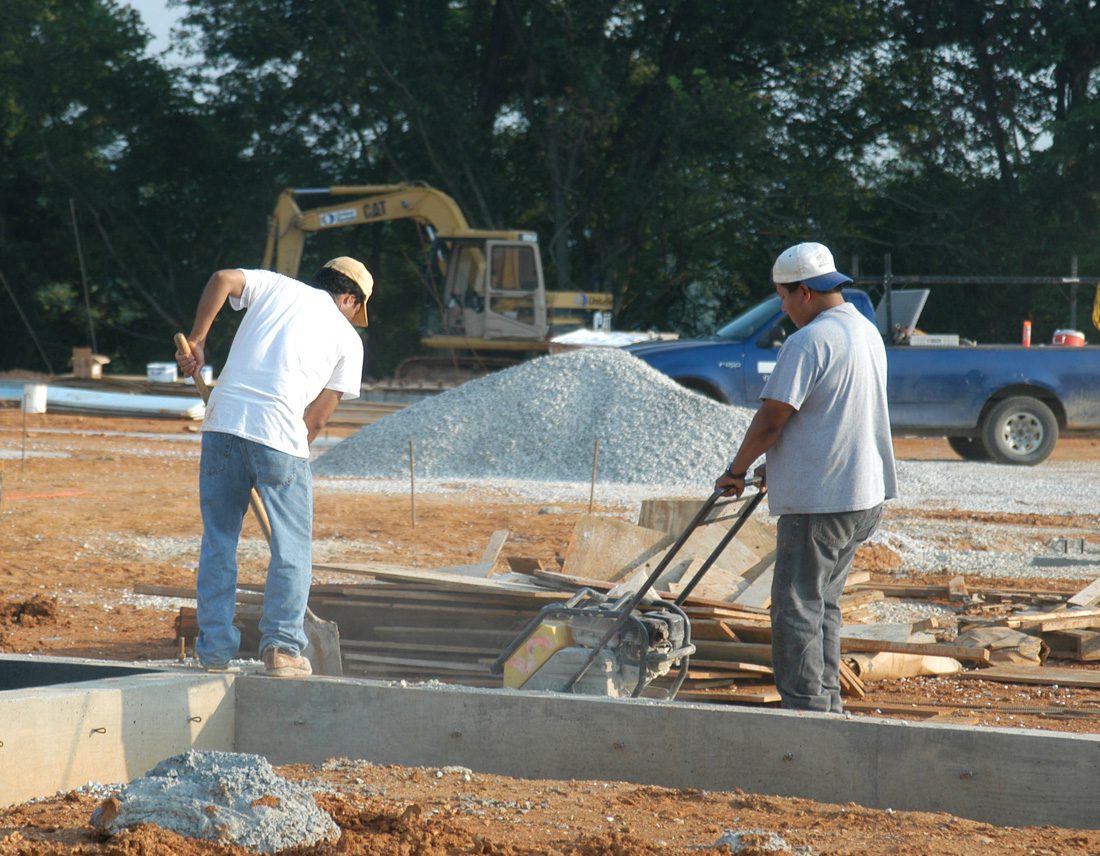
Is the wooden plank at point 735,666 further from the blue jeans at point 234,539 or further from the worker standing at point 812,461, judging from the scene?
the blue jeans at point 234,539

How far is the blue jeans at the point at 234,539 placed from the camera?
5148 millimetres

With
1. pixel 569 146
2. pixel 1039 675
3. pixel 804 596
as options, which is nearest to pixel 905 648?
pixel 1039 675

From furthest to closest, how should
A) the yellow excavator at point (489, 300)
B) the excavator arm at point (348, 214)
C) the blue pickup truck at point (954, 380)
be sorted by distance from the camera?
the excavator arm at point (348, 214) → the yellow excavator at point (489, 300) → the blue pickup truck at point (954, 380)

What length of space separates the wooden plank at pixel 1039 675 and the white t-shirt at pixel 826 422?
1.99 m

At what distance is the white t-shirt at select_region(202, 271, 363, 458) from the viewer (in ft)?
16.8

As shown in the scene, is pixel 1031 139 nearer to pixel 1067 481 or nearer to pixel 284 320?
pixel 1067 481

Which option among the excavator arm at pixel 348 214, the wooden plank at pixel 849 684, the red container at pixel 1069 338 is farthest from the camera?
the excavator arm at pixel 348 214

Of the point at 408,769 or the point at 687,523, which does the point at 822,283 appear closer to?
the point at 408,769

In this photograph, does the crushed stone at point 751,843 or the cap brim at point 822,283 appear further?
the cap brim at point 822,283

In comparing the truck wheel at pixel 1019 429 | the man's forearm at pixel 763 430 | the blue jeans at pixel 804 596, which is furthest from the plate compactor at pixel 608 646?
the truck wheel at pixel 1019 429

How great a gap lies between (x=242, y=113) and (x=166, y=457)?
871 inches

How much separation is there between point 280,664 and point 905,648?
2955mm

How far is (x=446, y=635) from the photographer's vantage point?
6621mm

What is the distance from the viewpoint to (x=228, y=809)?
3.77 metres
